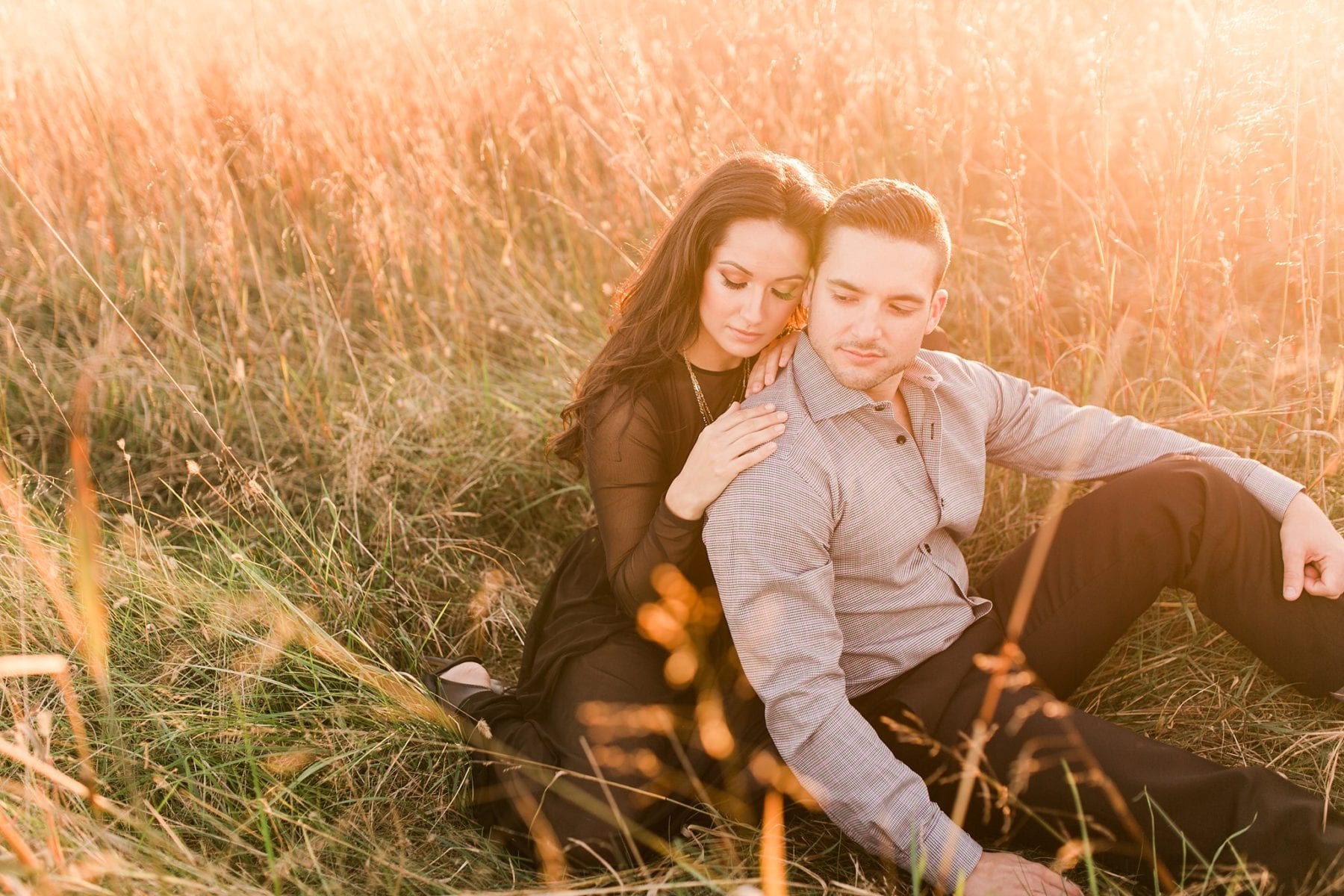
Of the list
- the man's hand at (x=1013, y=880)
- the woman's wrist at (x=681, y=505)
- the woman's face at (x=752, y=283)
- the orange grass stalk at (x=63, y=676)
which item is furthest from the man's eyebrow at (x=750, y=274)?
the orange grass stalk at (x=63, y=676)

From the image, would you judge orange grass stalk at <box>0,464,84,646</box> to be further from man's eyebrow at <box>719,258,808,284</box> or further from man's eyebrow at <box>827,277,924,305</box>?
man's eyebrow at <box>827,277,924,305</box>

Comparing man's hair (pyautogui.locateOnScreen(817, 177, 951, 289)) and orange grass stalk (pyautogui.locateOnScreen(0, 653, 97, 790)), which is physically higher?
man's hair (pyautogui.locateOnScreen(817, 177, 951, 289))

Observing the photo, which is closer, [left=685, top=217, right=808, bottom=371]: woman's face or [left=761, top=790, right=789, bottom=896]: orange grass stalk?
[left=761, top=790, right=789, bottom=896]: orange grass stalk

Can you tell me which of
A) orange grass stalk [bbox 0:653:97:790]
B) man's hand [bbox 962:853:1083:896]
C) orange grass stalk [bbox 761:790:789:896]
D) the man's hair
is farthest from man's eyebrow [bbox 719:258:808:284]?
orange grass stalk [bbox 0:653:97:790]

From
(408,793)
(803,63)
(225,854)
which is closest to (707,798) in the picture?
(408,793)

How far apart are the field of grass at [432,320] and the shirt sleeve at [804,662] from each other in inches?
8.4

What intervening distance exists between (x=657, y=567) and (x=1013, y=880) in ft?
2.95

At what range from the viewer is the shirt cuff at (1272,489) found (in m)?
2.14

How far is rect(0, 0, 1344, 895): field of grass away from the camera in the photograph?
2.08 meters

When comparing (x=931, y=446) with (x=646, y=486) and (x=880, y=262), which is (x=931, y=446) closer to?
(x=880, y=262)

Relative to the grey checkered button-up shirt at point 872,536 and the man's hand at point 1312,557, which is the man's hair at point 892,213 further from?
the man's hand at point 1312,557

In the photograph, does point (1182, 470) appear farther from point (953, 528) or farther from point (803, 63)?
point (803, 63)

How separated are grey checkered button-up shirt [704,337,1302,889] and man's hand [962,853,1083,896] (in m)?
0.03

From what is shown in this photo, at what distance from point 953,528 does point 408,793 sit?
1363 millimetres
